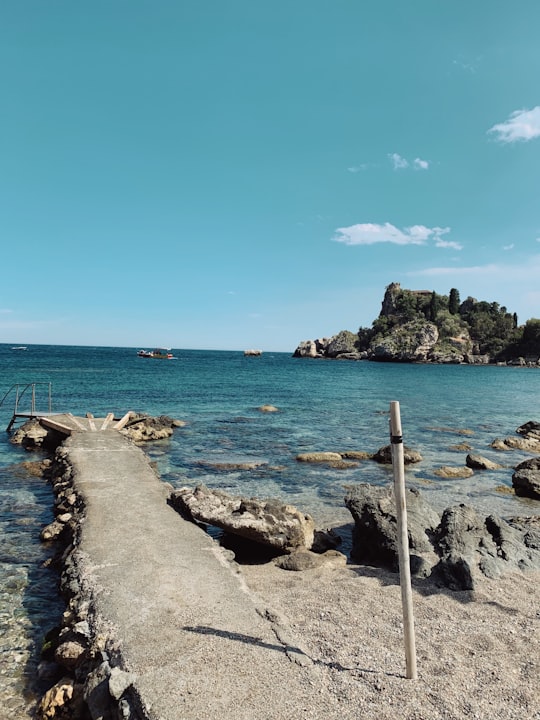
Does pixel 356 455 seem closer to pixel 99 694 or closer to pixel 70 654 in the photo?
pixel 70 654

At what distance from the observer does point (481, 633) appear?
280 inches

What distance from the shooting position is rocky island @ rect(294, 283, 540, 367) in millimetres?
154000

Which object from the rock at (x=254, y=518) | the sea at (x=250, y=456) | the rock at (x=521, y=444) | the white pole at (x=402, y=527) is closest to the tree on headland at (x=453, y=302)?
the sea at (x=250, y=456)

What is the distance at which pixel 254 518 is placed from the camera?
36.9 feet

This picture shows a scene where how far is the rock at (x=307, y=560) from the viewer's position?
10430mm

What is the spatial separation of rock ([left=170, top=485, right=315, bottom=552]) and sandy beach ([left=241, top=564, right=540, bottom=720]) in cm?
105

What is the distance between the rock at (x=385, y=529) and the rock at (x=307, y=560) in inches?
22.3

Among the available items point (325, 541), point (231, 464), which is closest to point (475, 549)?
point (325, 541)

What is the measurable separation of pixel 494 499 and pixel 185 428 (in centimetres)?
1947

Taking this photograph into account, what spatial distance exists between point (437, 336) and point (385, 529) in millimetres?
157115

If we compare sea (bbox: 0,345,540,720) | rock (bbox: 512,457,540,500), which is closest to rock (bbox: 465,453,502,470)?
sea (bbox: 0,345,540,720)

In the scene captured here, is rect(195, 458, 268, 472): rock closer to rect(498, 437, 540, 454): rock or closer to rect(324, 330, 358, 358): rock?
rect(498, 437, 540, 454): rock

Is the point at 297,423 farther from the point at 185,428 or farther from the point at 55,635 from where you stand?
the point at 55,635

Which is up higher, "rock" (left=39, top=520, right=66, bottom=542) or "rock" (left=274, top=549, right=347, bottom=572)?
"rock" (left=39, top=520, right=66, bottom=542)
